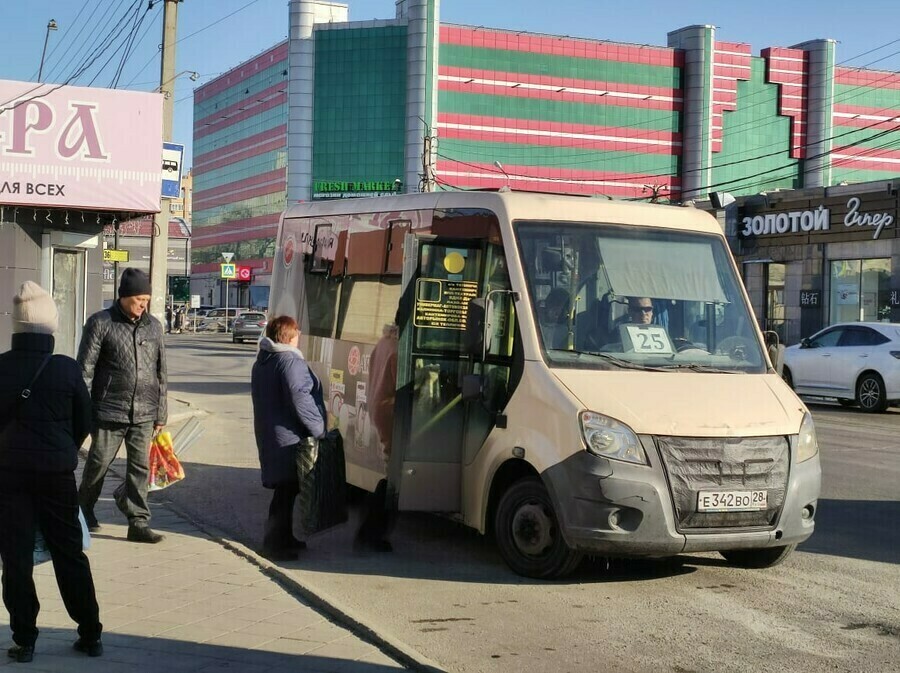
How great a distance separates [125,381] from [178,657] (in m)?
2.87

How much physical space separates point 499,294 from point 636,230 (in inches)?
42.6

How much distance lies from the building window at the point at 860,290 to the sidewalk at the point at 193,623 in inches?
1186

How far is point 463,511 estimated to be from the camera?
309 inches

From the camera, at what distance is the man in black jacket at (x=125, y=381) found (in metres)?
7.65

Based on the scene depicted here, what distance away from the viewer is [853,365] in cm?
2080

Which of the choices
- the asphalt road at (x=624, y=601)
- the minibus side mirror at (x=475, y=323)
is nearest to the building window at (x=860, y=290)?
the asphalt road at (x=624, y=601)

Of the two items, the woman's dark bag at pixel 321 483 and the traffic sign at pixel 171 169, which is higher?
the traffic sign at pixel 171 169

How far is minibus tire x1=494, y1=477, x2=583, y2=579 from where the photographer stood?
7051mm

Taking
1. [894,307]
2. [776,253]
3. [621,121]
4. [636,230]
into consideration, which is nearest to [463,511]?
[636,230]

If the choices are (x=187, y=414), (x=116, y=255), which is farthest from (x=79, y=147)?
(x=116, y=255)

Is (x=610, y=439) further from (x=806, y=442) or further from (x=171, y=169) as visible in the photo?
(x=171, y=169)

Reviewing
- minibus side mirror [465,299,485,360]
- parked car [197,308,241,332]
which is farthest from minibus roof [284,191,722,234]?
parked car [197,308,241,332]

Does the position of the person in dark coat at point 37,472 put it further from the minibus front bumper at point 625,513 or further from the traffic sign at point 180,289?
the traffic sign at point 180,289

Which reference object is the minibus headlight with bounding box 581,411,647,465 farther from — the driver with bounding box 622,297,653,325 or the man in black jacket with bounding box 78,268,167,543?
the man in black jacket with bounding box 78,268,167,543
